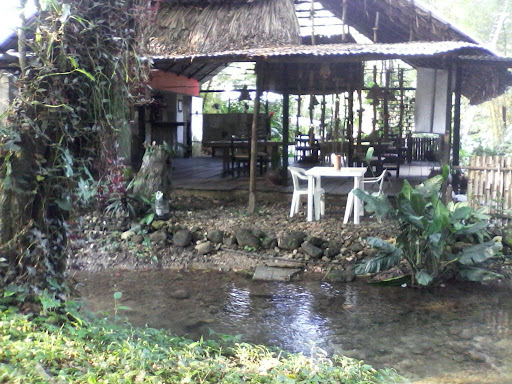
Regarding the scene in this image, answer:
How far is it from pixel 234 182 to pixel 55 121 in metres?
7.63

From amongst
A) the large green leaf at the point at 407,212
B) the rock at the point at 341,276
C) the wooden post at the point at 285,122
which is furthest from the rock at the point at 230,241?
the wooden post at the point at 285,122

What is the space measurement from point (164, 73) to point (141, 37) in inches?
436

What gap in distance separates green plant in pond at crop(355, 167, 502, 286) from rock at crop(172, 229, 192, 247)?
8.95 ft

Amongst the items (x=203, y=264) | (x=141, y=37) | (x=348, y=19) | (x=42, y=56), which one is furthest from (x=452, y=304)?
(x=348, y=19)

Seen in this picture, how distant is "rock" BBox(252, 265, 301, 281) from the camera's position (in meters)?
7.48

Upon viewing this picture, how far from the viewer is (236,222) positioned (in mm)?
9039

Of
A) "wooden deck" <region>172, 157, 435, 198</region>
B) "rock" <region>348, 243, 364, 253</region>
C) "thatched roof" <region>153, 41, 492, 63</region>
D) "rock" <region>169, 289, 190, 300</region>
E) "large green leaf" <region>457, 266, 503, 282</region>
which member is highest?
"thatched roof" <region>153, 41, 492, 63</region>

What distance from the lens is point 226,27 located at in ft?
34.3

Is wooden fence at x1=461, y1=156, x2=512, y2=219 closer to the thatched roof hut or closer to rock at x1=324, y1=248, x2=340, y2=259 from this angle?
the thatched roof hut

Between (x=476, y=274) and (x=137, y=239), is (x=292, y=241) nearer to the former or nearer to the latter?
(x=137, y=239)

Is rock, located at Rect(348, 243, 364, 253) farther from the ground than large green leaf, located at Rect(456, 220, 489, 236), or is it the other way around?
large green leaf, located at Rect(456, 220, 489, 236)

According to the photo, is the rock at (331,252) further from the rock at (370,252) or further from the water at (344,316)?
the water at (344,316)

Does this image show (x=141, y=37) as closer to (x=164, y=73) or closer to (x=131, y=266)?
(x=131, y=266)

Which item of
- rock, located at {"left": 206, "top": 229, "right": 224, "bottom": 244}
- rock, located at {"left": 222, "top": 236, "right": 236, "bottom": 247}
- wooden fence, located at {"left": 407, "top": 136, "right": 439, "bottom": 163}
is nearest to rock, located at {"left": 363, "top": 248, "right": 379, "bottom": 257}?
rock, located at {"left": 222, "top": 236, "right": 236, "bottom": 247}
